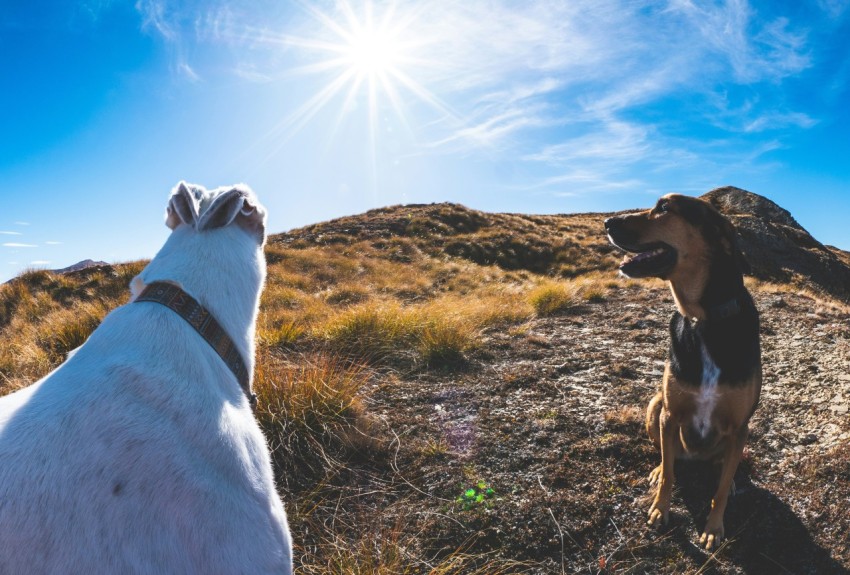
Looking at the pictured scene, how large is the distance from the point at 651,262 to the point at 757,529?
5.88 ft

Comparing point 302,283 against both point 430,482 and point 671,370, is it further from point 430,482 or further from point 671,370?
point 671,370

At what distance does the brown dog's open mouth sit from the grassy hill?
59.2 inches

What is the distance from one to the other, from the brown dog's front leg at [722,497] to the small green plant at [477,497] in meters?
1.30

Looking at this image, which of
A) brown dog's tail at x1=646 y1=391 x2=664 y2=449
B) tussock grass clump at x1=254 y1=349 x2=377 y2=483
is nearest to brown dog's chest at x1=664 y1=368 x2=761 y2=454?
brown dog's tail at x1=646 y1=391 x2=664 y2=449

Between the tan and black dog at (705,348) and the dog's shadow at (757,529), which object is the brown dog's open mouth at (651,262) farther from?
the dog's shadow at (757,529)

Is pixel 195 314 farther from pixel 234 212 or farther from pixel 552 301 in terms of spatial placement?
pixel 552 301

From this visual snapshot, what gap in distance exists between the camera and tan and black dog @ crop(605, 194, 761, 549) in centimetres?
266

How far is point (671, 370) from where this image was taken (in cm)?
292

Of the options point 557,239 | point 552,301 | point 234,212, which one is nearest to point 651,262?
point 234,212

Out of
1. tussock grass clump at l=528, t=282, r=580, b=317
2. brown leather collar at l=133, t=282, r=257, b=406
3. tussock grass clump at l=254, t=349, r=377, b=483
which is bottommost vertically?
tussock grass clump at l=254, t=349, r=377, b=483

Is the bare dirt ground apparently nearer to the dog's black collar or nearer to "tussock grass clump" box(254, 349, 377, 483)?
"tussock grass clump" box(254, 349, 377, 483)

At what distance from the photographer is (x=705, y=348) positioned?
279 cm

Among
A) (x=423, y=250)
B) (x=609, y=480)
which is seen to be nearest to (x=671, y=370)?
(x=609, y=480)

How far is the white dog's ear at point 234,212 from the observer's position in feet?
6.44
